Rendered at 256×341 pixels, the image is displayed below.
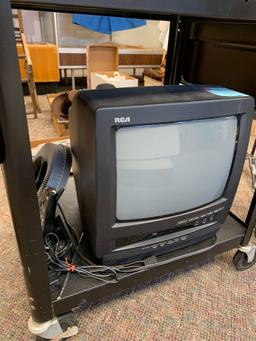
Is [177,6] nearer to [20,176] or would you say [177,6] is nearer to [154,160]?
[154,160]

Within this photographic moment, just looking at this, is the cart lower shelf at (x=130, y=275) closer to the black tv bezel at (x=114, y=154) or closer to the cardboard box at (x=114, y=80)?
the black tv bezel at (x=114, y=154)

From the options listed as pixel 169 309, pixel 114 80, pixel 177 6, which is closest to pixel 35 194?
pixel 177 6

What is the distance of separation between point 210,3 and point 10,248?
1.06 meters

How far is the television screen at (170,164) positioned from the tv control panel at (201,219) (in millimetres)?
37

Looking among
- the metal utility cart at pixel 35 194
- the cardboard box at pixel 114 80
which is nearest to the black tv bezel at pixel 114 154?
the metal utility cart at pixel 35 194

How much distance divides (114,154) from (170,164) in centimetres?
15

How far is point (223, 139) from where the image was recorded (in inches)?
25.7

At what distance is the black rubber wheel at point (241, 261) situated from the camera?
938mm

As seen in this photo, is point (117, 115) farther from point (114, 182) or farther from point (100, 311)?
point (100, 311)

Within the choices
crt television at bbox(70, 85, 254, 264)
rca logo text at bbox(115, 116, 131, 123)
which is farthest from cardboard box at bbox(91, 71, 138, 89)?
rca logo text at bbox(115, 116, 131, 123)

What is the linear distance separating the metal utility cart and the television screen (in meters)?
0.20

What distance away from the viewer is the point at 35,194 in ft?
1.57

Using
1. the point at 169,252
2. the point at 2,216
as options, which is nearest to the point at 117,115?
the point at 169,252

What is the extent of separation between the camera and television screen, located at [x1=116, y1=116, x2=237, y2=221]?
1.86 feet
